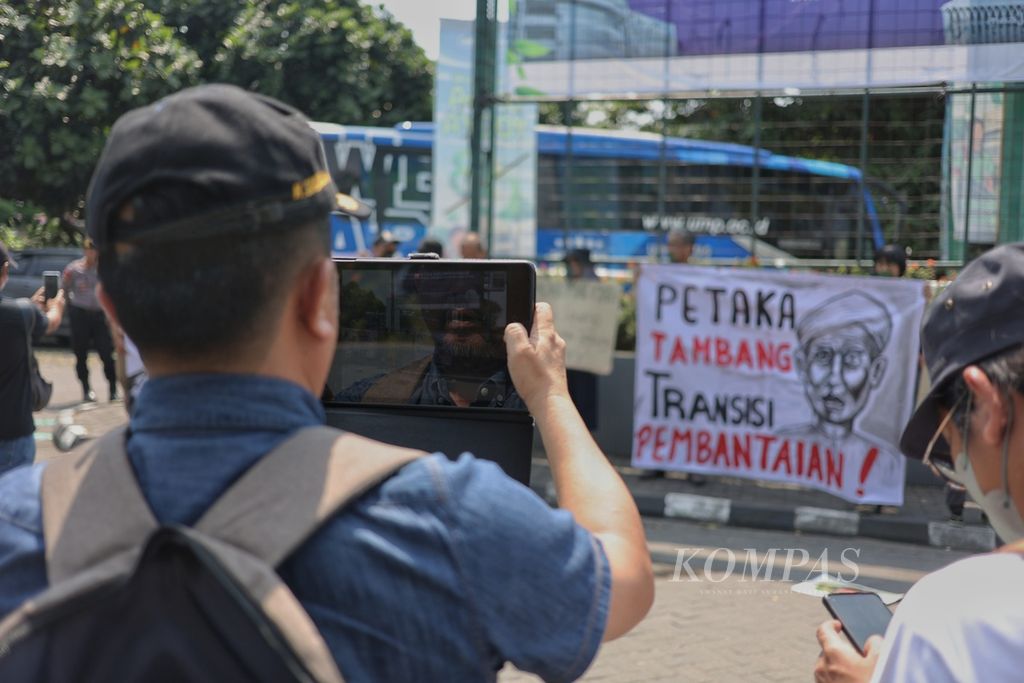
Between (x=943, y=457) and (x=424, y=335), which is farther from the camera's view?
(x=424, y=335)

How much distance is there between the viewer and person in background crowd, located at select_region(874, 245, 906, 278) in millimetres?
8516

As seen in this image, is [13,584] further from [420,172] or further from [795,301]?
[420,172]

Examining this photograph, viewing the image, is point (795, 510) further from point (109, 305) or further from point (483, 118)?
point (109, 305)

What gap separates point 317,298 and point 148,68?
37.7 feet

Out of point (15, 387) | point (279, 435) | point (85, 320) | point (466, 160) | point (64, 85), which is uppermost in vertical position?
point (64, 85)

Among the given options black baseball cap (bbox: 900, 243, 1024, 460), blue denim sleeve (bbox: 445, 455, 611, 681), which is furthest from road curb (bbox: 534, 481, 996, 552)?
blue denim sleeve (bbox: 445, 455, 611, 681)

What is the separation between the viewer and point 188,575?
1074 millimetres

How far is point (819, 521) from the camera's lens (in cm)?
748

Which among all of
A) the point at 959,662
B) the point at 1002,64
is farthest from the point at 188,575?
the point at 1002,64

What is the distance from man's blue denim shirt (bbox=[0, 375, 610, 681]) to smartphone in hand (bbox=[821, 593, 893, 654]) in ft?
2.37

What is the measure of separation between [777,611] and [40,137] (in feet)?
23.1

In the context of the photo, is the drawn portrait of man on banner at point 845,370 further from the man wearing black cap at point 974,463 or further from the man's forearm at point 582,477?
the man's forearm at point 582,477

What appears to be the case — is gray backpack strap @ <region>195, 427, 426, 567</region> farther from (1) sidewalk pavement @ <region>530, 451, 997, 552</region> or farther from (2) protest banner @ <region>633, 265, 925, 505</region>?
(2) protest banner @ <region>633, 265, 925, 505</region>

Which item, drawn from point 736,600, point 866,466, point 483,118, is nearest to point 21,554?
point 736,600
